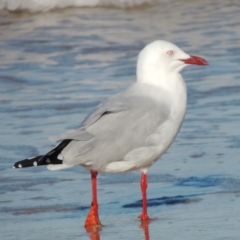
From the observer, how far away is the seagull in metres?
5.62

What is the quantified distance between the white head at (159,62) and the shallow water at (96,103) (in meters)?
0.76

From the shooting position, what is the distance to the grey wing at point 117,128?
5.70 metres

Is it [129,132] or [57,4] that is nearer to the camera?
[129,132]

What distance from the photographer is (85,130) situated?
5715mm

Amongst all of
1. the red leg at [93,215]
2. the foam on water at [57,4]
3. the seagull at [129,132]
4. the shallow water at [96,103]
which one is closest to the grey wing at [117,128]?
the seagull at [129,132]

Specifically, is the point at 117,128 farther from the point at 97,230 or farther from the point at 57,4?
the point at 57,4

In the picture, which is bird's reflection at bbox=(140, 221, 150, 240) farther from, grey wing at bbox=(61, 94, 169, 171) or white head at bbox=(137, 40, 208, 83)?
white head at bbox=(137, 40, 208, 83)

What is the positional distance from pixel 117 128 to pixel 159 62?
615mm

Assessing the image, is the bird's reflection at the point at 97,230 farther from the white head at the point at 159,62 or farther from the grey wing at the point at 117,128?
the white head at the point at 159,62

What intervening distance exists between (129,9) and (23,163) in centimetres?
1056


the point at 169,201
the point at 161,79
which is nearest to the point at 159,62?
the point at 161,79

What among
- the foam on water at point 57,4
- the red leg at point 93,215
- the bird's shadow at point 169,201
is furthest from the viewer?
the foam on water at point 57,4

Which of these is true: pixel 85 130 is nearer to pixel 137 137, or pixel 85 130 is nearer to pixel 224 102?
pixel 137 137

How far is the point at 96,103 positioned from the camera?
29.6ft
